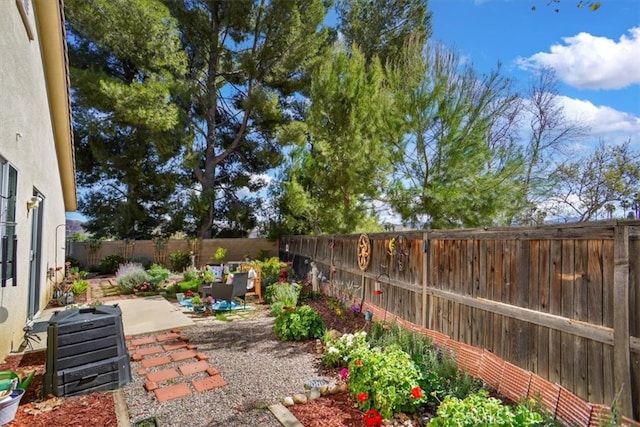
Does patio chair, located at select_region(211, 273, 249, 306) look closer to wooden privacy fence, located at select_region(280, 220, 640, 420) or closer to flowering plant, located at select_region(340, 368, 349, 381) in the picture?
wooden privacy fence, located at select_region(280, 220, 640, 420)

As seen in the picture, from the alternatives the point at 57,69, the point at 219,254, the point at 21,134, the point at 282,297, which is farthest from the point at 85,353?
the point at 219,254

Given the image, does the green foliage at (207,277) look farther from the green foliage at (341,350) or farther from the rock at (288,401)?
the rock at (288,401)

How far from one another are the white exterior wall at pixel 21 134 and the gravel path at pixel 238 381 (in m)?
1.77

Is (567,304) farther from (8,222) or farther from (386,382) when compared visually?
(8,222)

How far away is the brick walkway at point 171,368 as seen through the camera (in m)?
3.69

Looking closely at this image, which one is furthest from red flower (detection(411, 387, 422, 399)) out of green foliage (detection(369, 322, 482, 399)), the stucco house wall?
the stucco house wall

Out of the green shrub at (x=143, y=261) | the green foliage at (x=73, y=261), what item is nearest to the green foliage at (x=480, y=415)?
the green shrub at (x=143, y=261)

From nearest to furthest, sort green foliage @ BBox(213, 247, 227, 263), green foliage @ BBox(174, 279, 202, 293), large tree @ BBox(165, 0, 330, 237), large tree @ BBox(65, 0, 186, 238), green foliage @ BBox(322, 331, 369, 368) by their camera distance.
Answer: green foliage @ BBox(322, 331, 369, 368)
green foliage @ BBox(174, 279, 202, 293)
large tree @ BBox(65, 0, 186, 238)
green foliage @ BBox(213, 247, 227, 263)
large tree @ BBox(165, 0, 330, 237)

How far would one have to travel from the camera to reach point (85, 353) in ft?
11.4

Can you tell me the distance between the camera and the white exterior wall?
386 cm

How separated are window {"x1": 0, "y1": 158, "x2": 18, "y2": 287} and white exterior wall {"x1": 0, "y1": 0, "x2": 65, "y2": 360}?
12 cm

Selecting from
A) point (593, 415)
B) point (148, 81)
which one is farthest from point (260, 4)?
point (593, 415)

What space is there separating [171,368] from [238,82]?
15467 millimetres

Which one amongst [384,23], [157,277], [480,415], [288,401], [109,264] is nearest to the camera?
[480,415]
